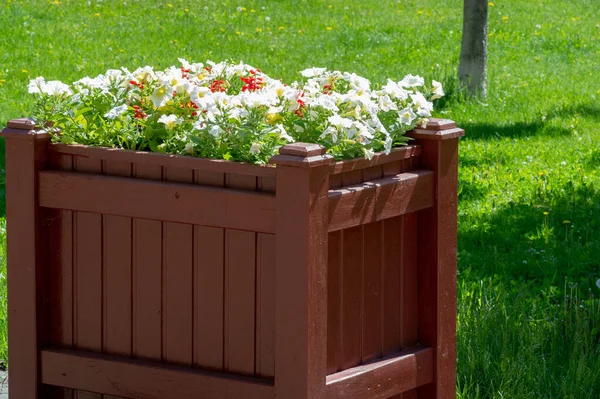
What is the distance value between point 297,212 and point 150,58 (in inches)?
327

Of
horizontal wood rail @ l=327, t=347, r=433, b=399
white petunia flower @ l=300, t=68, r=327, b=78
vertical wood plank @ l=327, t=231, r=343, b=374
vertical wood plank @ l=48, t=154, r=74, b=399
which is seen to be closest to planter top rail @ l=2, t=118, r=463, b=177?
vertical wood plank @ l=48, t=154, r=74, b=399

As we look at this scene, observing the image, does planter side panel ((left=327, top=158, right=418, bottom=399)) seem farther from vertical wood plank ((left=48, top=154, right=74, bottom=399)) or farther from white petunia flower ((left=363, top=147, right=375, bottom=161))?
vertical wood plank ((left=48, top=154, right=74, bottom=399))

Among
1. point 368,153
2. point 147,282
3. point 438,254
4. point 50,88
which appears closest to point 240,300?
point 147,282

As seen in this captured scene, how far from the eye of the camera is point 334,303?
2986 mm

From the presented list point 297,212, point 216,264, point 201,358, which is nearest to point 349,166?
point 297,212

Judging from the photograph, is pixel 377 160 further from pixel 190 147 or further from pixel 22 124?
pixel 22 124

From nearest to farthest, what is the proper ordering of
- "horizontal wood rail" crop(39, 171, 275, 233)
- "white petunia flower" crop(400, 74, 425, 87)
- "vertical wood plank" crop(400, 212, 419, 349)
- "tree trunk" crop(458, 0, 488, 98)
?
1. "horizontal wood rail" crop(39, 171, 275, 233)
2. "vertical wood plank" crop(400, 212, 419, 349)
3. "white petunia flower" crop(400, 74, 425, 87)
4. "tree trunk" crop(458, 0, 488, 98)

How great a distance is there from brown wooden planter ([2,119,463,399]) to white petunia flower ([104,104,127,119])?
115 mm

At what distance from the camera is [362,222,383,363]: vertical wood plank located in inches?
121

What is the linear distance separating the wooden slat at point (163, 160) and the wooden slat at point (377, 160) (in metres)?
0.20

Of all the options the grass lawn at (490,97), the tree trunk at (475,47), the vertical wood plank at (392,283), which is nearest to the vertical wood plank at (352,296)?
the vertical wood plank at (392,283)

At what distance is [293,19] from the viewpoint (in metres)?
13.0

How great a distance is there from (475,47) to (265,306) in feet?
23.2

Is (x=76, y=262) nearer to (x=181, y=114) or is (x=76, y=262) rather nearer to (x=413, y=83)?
(x=181, y=114)
